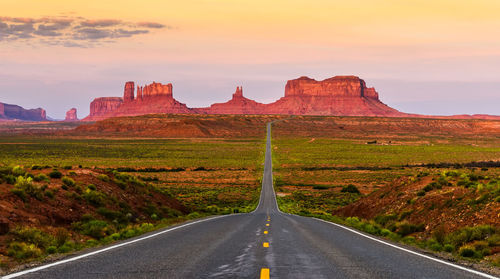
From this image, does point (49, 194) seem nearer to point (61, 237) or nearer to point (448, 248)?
point (61, 237)

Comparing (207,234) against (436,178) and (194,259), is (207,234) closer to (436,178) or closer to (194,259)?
(194,259)

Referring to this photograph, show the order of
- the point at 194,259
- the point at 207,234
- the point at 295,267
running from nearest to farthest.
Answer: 1. the point at 295,267
2. the point at 194,259
3. the point at 207,234

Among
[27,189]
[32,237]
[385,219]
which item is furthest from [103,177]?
[385,219]

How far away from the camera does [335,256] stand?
35.7ft

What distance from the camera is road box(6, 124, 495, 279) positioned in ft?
28.5

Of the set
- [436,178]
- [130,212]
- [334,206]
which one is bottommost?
[334,206]

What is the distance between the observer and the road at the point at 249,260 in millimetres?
8672

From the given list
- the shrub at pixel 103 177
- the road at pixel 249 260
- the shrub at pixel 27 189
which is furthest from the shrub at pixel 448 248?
the shrub at pixel 103 177

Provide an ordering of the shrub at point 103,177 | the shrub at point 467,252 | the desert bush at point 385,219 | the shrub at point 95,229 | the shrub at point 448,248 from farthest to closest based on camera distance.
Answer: the shrub at point 103,177
the desert bush at point 385,219
the shrub at point 95,229
the shrub at point 448,248
the shrub at point 467,252

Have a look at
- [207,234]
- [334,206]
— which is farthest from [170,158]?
[207,234]

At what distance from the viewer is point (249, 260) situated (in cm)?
1006

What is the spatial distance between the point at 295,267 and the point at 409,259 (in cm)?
340

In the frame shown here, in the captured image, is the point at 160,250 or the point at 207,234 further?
the point at 207,234

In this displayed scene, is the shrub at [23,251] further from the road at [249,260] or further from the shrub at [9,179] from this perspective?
the shrub at [9,179]
